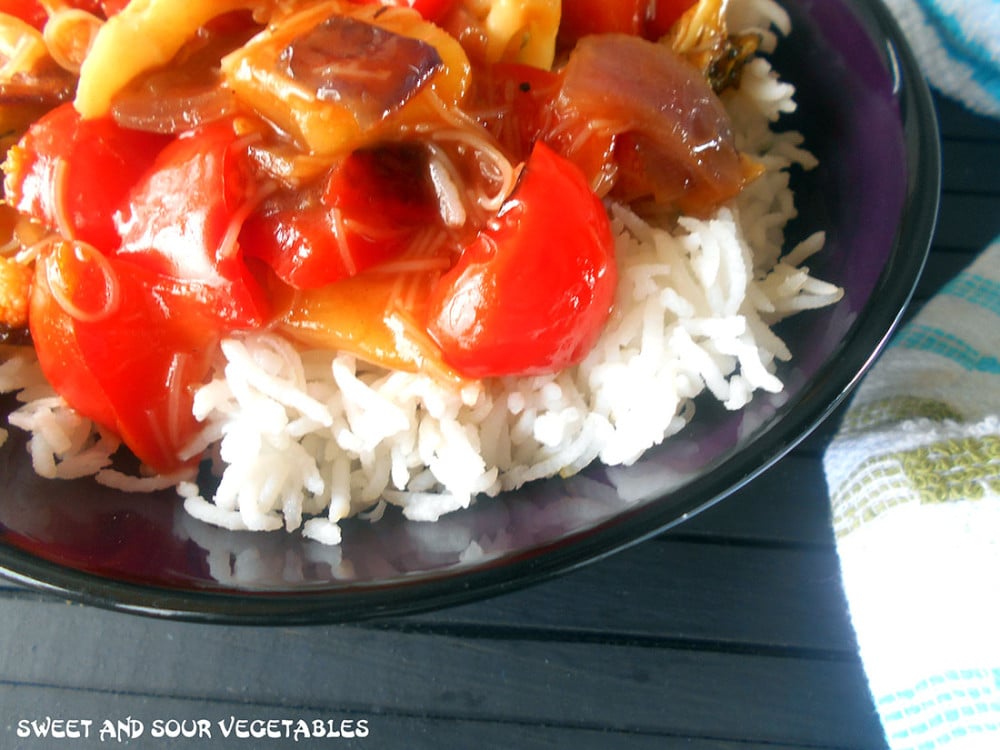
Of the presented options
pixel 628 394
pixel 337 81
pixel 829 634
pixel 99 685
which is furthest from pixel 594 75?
pixel 99 685

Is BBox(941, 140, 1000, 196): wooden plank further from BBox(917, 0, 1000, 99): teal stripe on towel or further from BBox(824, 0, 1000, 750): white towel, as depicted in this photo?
BBox(824, 0, 1000, 750): white towel

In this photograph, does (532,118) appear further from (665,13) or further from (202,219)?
(202,219)

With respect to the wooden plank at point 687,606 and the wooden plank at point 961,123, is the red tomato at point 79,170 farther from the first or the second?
the wooden plank at point 961,123

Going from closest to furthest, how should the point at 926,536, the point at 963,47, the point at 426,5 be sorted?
the point at 426,5
the point at 926,536
the point at 963,47

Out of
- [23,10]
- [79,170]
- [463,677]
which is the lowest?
[463,677]

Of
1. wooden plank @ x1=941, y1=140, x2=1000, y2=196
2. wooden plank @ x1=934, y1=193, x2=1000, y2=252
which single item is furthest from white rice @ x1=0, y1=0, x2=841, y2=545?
wooden plank @ x1=941, y1=140, x2=1000, y2=196

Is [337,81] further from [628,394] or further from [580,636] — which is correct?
[580,636]

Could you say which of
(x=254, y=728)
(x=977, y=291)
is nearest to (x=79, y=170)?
(x=254, y=728)
